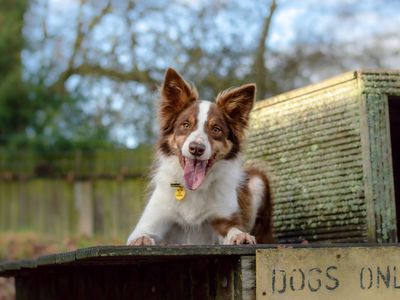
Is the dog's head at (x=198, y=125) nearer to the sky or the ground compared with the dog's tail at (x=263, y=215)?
nearer to the sky

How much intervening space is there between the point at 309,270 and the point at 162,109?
1644 millimetres

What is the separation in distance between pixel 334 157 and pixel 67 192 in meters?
10.0

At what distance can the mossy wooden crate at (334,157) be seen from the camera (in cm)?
474

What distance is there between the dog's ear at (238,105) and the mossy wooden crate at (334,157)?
623 mm

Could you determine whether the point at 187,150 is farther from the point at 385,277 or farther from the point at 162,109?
the point at 385,277

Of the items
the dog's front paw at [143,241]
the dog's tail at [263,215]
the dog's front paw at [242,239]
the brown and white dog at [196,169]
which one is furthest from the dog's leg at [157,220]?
the dog's tail at [263,215]

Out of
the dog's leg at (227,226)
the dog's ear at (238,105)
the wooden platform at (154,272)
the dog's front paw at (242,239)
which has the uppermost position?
the dog's ear at (238,105)

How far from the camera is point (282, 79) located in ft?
44.4

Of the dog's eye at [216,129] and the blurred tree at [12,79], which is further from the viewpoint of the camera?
the blurred tree at [12,79]

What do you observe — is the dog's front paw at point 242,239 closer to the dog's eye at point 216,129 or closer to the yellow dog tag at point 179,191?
the yellow dog tag at point 179,191

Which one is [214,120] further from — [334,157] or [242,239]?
[334,157]

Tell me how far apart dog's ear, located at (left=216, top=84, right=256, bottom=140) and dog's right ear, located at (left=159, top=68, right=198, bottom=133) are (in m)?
0.18

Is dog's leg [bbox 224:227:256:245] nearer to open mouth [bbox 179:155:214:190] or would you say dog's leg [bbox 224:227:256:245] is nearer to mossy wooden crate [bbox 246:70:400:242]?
open mouth [bbox 179:155:214:190]

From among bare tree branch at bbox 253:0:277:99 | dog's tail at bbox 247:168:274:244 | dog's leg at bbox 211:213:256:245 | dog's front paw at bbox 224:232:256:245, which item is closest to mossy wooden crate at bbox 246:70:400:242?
dog's tail at bbox 247:168:274:244
